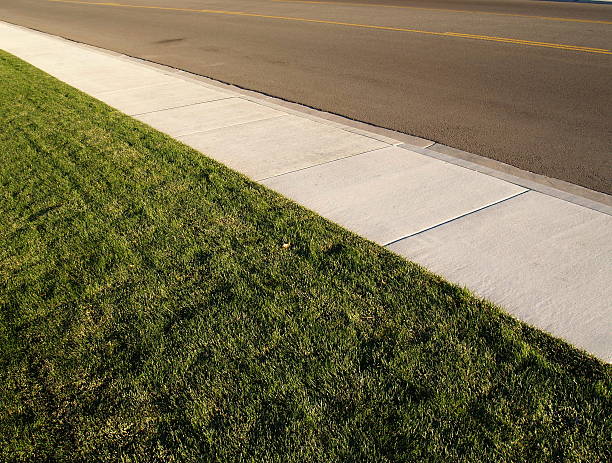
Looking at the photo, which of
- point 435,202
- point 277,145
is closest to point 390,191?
point 435,202

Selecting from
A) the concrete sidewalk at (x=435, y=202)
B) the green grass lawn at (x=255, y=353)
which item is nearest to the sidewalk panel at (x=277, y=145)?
the concrete sidewalk at (x=435, y=202)

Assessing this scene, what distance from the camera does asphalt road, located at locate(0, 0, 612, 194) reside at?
6609mm

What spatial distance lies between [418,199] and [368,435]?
2775 mm

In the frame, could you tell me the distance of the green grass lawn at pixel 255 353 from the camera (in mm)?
2523

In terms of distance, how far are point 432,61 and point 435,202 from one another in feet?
23.3

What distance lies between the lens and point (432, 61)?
11.1 meters

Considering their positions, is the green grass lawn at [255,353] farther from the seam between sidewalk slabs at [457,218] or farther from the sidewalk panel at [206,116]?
the sidewalk panel at [206,116]

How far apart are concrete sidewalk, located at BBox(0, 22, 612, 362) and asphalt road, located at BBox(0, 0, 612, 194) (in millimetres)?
647

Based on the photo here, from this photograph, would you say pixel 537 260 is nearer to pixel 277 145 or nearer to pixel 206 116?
pixel 277 145

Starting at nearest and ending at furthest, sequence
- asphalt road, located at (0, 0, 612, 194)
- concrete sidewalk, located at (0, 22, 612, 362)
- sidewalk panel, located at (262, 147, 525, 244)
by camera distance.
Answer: concrete sidewalk, located at (0, 22, 612, 362)
sidewalk panel, located at (262, 147, 525, 244)
asphalt road, located at (0, 0, 612, 194)

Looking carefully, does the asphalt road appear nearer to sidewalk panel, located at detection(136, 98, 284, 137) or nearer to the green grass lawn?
sidewalk panel, located at detection(136, 98, 284, 137)

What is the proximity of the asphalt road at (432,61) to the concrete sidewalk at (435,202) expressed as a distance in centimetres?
65

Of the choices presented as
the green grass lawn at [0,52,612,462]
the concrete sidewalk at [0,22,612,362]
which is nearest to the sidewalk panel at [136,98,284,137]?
the concrete sidewalk at [0,22,612,362]

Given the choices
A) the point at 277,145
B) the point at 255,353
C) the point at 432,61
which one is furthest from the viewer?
the point at 432,61
